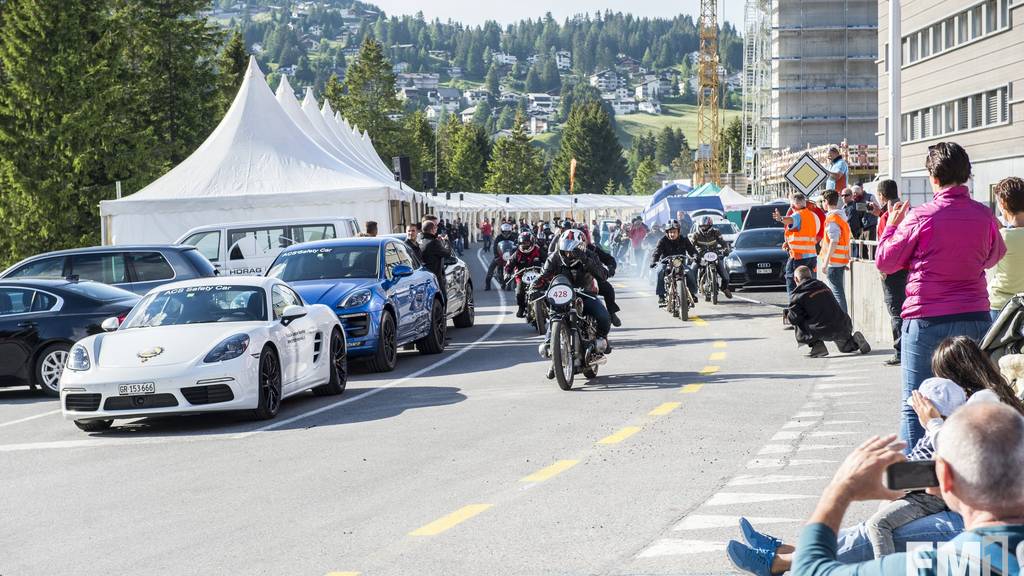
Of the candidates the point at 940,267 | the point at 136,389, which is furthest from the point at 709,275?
the point at 940,267

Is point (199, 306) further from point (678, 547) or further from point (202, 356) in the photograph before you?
point (678, 547)

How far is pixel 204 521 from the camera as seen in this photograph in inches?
321

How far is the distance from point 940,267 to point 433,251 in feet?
47.5

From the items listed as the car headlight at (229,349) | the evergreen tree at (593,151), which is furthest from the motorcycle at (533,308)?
the evergreen tree at (593,151)

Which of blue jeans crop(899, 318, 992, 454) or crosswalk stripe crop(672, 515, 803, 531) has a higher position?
blue jeans crop(899, 318, 992, 454)

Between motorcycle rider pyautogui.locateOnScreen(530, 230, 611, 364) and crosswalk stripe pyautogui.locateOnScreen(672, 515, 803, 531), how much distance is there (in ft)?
25.3

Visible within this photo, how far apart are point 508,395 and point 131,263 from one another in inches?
296

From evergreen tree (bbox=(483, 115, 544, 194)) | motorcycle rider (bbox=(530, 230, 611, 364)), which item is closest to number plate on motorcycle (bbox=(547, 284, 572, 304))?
motorcycle rider (bbox=(530, 230, 611, 364))

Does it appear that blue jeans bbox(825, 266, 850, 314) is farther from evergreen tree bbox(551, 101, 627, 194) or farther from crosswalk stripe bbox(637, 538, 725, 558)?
evergreen tree bbox(551, 101, 627, 194)

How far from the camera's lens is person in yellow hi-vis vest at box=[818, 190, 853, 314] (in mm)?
17969

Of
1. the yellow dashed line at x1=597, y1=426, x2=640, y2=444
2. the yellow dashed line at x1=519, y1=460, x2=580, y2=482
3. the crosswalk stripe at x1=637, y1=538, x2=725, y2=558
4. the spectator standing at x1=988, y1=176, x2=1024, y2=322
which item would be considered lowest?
the yellow dashed line at x1=597, y1=426, x2=640, y2=444

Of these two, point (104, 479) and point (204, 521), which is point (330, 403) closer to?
point (104, 479)

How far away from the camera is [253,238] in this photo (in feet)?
84.3

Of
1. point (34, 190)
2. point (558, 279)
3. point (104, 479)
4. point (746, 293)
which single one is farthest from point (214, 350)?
point (34, 190)
